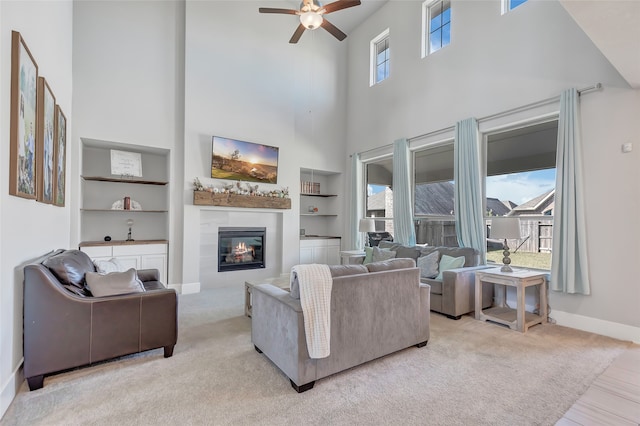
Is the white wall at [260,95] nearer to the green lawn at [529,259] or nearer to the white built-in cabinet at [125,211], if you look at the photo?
the white built-in cabinet at [125,211]

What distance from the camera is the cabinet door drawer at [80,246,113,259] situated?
4510 mm

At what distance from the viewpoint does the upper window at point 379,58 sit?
653 cm

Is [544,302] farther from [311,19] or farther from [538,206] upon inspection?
[311,19]

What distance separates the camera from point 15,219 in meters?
2.06

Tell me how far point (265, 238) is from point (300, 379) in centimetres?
414

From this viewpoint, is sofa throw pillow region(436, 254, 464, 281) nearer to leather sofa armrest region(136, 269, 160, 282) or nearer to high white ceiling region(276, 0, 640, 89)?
high white ceiling region(276, 0, 640, 89)

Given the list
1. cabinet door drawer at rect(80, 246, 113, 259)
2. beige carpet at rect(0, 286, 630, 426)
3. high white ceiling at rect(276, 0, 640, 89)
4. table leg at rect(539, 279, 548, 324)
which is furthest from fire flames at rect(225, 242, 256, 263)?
high white ceiling at rect(276, 0, 640, 89)

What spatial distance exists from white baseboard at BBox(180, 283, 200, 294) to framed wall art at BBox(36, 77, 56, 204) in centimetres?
256

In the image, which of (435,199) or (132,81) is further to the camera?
(435,199)

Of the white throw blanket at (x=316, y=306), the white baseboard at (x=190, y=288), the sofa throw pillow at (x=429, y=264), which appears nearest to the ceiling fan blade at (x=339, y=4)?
the white throw blanket at (x=316, y=306)

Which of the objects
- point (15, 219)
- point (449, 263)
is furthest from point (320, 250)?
point (15, 219)

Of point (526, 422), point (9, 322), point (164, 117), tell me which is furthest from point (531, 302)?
point (164, 117)

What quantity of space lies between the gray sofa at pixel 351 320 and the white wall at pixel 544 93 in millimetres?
2214

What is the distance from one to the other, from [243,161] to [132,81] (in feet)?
6.99
